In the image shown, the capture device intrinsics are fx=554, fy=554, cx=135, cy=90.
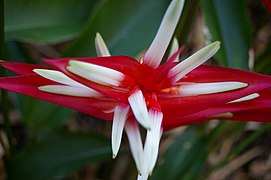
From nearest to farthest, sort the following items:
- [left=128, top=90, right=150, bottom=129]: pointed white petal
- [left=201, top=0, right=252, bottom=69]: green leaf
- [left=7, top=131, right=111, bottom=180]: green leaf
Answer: [left=128, top=90, right=150, bottom=129]: pointed white petal, [left=201, top=0, right=252, bottom=69]: green leaf, [left=7, top=131, right=111, bottom=180]: green leaf

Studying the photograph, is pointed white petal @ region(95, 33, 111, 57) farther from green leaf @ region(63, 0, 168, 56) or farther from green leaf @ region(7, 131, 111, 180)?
green leaf @ region(7, 131, 111, 180)

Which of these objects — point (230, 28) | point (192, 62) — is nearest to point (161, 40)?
point (192, 62)

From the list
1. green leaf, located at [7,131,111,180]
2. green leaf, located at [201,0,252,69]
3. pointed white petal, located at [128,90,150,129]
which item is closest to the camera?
pointed white petal, located at [128,90,150,129]

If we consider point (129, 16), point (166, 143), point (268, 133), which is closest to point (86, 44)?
point (129, 16)

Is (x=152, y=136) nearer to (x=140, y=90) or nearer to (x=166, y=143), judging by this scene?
(x=140, y=90)

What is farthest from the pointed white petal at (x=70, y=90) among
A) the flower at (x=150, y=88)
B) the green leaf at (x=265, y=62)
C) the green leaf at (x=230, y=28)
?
the green leaf at (x=265, y=62)

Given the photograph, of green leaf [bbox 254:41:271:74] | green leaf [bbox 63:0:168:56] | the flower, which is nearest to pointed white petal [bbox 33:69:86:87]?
the flower

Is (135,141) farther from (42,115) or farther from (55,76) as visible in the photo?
(42,115)
